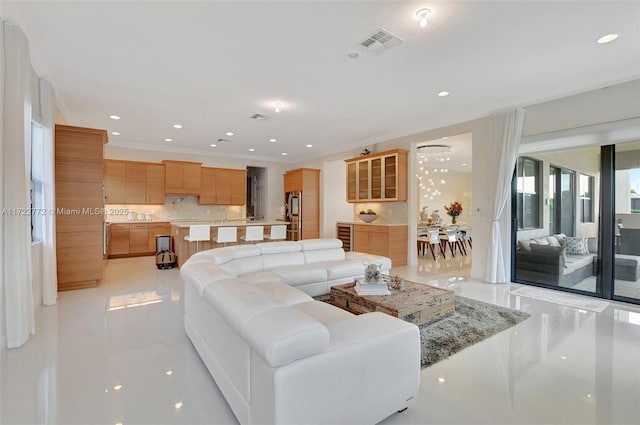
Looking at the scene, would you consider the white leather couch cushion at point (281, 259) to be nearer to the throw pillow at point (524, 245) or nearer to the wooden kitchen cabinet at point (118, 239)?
the throw pillow at point (524, 245)

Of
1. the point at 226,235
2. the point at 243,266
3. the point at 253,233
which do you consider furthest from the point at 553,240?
the point at 226,235

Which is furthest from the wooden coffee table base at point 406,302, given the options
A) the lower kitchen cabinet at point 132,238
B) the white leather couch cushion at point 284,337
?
the lower kitchen cabinet at point 132,238

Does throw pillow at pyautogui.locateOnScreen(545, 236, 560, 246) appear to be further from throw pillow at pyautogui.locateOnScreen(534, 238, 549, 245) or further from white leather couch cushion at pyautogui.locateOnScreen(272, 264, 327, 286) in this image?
white leather couch cushion at pyautogui.locateOnScreen(272, 264, 327, 286)

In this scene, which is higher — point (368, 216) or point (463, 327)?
point (368, 216)

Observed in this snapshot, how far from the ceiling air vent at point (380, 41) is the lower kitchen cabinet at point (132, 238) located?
7.01 m

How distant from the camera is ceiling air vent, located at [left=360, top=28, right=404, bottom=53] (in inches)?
113

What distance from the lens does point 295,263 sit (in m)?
4.11

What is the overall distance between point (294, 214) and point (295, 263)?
16.5 ft

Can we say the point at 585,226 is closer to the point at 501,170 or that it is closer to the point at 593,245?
the point at 593,245

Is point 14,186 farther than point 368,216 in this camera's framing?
No

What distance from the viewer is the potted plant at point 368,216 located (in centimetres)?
732

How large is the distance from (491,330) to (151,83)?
513cm

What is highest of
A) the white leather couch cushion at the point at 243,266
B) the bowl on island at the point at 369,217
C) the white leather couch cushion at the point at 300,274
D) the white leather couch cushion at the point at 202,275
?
the bowl on island at the point at 369,217

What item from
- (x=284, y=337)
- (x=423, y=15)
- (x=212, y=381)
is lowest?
(x=212, y=381)
